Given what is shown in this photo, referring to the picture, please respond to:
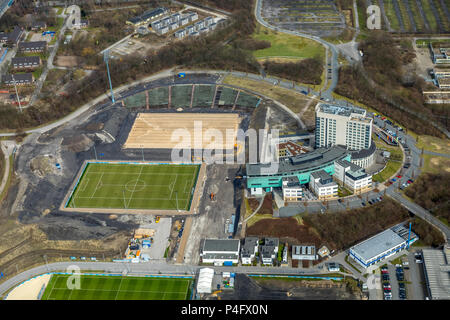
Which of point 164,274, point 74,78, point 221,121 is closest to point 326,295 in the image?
point 164,274

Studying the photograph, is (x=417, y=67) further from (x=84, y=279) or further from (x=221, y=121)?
(x=84, y=279)

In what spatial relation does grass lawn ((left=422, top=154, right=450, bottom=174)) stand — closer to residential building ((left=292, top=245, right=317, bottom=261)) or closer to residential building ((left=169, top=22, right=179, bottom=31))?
residential building ((left=292, top=245, right=317, bottom=261))

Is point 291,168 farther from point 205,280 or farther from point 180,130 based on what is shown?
point 180,130

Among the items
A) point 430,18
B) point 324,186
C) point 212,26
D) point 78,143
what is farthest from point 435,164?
point 212,26

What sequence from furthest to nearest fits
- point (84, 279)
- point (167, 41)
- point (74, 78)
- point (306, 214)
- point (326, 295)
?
point (167, 41), point (74, 78), point (306, 214), point (84, 279), point (326, 295)

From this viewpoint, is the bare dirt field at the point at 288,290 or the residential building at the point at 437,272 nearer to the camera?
the residential building at the point at 437,272

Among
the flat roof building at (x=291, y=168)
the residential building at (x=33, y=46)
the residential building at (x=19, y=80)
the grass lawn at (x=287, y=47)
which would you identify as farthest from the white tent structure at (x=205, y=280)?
the residential building at (x=33, y=46)

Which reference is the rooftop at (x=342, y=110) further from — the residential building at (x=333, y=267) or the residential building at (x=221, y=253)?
the residential building at (x=221, y=253)
